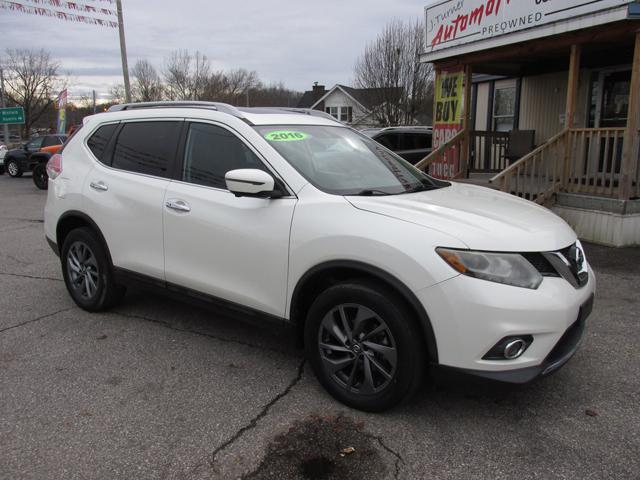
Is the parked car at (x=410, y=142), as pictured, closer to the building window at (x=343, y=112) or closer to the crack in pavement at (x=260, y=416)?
the crack in pavement at (x=260, y=416)

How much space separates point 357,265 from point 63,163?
11.1 ft

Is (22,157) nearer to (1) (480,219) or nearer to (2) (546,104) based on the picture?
(2) (546,104)

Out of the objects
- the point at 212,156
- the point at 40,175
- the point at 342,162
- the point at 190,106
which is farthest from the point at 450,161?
the point at 40,175

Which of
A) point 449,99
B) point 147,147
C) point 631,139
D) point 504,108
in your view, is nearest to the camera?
point 147,147

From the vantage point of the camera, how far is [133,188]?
4195 mm

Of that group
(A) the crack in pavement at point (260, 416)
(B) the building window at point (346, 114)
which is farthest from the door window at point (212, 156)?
(B) the building window at point (346, 114)

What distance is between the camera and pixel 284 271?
329 cm

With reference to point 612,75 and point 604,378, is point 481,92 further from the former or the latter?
point 604,378

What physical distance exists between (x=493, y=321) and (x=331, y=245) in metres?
0.99

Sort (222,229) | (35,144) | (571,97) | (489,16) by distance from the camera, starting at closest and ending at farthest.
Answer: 1. (222,229)
2. (571,97)
3. (489,16)
4. (35,144)

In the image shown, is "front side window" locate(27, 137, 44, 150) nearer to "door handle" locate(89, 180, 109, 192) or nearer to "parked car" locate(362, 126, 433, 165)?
"parked car" locate(362, 126, 433, 165)

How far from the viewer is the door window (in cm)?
364

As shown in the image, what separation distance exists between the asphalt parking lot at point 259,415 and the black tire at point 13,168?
66.1 feet

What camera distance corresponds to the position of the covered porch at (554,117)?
25.8 feet
